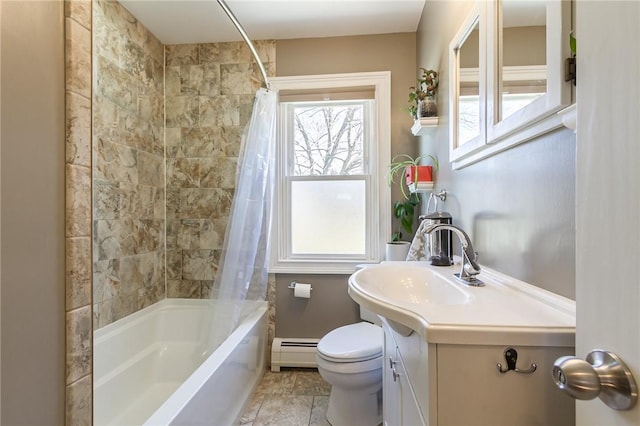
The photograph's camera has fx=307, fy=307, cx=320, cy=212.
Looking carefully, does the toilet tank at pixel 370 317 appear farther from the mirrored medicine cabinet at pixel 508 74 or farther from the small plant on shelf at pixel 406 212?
the mirrored medicine cabinet at pixel 508 74

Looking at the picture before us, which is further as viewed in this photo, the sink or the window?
the window

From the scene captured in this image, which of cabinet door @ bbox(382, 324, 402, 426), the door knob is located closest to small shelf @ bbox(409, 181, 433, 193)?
cabinet door @ bbox(382, 324, 402, 426)

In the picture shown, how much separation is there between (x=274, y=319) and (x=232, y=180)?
1.11 meters

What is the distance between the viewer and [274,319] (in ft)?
7.61

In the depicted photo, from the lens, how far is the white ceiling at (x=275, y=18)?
198 centimetres

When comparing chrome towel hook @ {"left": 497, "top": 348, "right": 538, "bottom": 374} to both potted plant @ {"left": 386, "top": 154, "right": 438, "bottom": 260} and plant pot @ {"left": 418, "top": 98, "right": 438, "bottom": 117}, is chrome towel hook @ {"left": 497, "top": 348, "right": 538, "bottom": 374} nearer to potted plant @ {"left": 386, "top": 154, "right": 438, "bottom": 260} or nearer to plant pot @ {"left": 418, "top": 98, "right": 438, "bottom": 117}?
potted plant @ {"left": 386, "top": 154, "right": 438, "bottom": 260}

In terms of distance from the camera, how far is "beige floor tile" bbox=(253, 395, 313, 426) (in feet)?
5.60

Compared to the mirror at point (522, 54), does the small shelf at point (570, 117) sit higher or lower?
lower

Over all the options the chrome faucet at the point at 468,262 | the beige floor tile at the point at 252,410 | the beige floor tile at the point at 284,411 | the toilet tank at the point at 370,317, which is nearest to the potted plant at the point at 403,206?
the toilet tank at the point at 370,317

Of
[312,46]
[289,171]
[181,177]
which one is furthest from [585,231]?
[181,177]

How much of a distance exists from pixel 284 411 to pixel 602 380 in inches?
71.0

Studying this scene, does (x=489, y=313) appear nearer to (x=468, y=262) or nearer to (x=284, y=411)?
(x=468, y=262)

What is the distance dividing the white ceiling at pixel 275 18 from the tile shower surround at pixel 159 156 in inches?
3.7

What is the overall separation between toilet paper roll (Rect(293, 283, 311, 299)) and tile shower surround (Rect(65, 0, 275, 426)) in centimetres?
22
